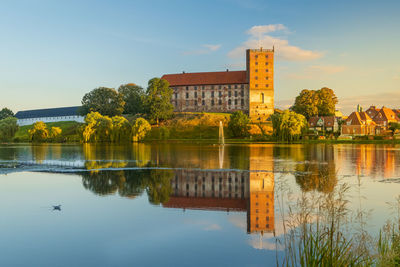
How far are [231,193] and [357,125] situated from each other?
3212 inches

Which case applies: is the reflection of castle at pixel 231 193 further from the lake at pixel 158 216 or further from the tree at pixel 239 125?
the tree at pixel 239 125

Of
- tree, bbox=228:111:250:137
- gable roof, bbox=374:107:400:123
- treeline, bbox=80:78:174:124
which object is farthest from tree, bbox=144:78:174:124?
gable roof, bbox=374:107:400:123

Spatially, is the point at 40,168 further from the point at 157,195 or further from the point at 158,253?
the point at 158,253

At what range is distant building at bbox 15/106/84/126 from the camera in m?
131

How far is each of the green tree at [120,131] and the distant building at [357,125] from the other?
185 ft

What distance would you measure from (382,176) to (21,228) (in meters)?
19.8

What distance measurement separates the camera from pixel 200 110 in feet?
359

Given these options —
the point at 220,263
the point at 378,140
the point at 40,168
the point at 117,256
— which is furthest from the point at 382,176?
the point at 378,140

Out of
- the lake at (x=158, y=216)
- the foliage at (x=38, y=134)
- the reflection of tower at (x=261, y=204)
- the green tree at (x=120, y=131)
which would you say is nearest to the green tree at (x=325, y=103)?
the green tree at (x=120, y=131)

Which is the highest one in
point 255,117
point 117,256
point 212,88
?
point 212,88

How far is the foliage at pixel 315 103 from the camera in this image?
101 meters

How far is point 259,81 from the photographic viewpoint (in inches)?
4126

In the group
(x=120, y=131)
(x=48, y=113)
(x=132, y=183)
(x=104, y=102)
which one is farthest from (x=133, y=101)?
(x=132, y=183)

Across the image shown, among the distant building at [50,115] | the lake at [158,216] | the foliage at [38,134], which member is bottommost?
the lake at [158,216]
